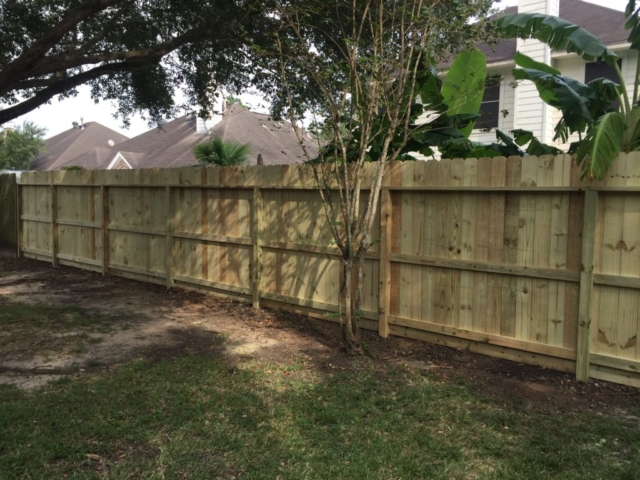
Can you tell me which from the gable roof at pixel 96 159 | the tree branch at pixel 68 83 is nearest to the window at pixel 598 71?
the tree branch at pixel 68 83

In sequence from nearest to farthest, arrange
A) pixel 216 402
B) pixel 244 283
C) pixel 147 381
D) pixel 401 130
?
pixel 216 402
pixel 147 381
pixel 401 130
pixel 244 283

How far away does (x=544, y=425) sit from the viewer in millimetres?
3758

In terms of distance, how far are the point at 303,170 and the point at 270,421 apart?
3290 mm

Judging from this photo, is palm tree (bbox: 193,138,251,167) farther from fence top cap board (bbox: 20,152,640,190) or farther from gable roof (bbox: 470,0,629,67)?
gable roof (bbox: 470,0,629,67)

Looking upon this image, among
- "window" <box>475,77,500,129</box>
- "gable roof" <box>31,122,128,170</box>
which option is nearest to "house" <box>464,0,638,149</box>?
"window" <box>475,77,500,129</box>

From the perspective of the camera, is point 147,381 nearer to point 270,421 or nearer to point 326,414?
point 270,421

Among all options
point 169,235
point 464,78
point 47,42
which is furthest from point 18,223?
point 464,78

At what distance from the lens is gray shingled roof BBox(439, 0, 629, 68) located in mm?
12266

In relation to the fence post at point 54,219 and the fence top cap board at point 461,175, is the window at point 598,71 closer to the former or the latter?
the fence top cap board at point 461,175

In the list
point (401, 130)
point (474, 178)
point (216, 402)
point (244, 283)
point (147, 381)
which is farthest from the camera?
point (244, 283)

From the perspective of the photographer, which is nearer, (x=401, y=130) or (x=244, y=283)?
(x=401, y=130)

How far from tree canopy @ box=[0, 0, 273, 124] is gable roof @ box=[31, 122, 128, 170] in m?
21.4

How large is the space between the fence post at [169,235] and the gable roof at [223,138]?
35.1ft

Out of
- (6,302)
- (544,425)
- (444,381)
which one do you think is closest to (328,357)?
(444,381)
